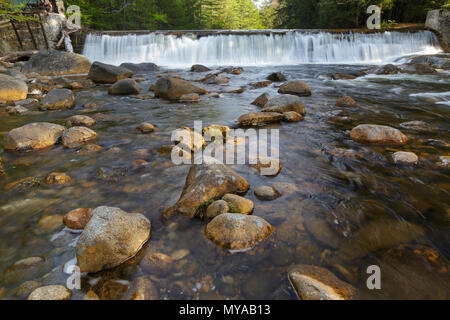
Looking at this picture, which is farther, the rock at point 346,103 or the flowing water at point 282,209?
the rock at point 346,103

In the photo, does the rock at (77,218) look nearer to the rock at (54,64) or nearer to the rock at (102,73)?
the rock at (102,73)

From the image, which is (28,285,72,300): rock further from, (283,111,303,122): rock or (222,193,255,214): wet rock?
(283,111,303,122): rock

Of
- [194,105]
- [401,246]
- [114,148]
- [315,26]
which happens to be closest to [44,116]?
[114,148]

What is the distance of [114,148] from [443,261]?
437cm

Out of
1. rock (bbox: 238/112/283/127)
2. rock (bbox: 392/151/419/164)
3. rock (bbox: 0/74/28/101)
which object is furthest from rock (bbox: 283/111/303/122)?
rock (bbox: 0/74/28/101)

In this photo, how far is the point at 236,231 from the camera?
2168mm

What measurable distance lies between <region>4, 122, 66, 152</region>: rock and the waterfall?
47.4ft

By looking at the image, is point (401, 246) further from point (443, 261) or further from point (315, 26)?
point (315, 26)

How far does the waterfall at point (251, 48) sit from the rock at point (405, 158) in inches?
603

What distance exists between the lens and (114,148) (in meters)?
4.23

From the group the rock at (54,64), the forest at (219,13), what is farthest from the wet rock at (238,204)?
the forest at (219,13)

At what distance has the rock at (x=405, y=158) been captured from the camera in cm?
352

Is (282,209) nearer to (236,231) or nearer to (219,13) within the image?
(236,231)

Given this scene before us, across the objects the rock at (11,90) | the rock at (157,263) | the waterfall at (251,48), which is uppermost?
the waterfall at (251,48)
